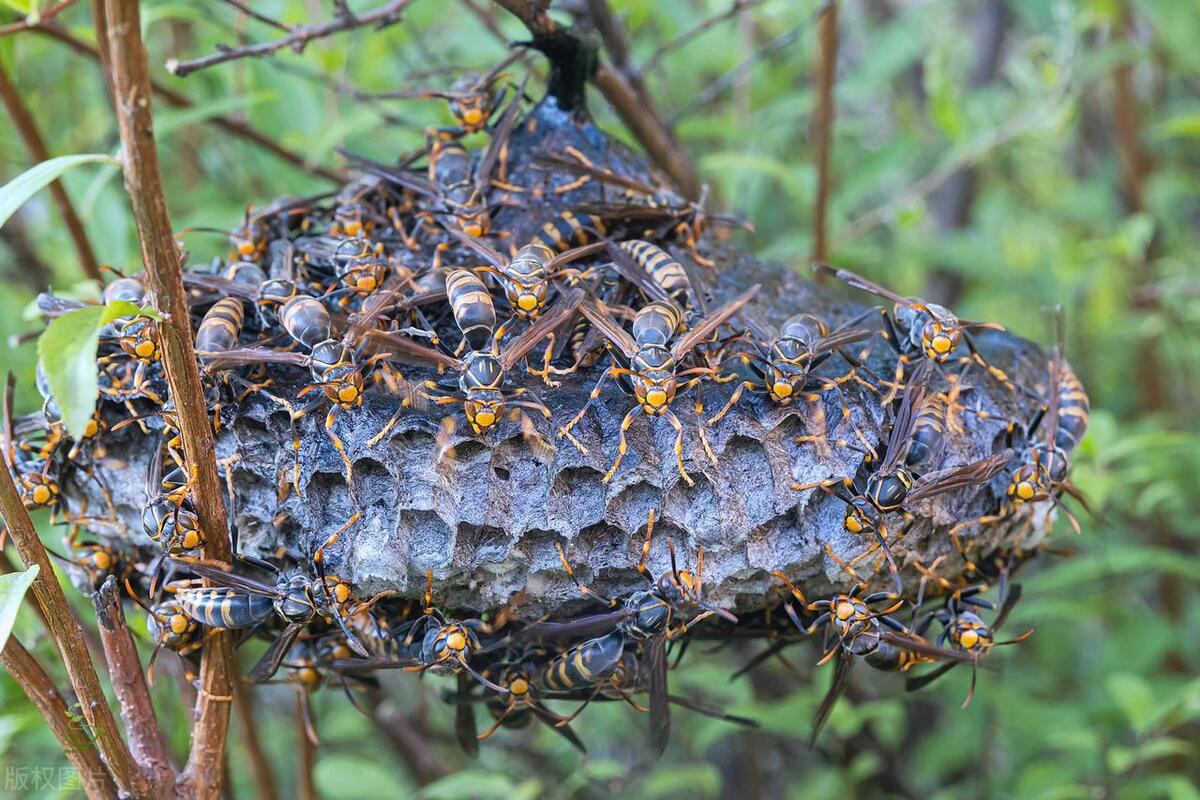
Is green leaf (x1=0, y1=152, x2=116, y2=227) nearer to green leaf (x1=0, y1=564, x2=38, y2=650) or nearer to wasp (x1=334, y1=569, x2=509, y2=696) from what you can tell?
green leaf (x1=0, y1=564, x2=38, y2=650)

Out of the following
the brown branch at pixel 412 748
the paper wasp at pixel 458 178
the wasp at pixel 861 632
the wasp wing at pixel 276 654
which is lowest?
the brown branch at pixel 412 748

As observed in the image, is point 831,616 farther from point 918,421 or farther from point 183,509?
point 183,509

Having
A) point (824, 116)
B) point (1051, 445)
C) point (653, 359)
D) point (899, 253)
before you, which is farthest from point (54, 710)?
point (899, 253)

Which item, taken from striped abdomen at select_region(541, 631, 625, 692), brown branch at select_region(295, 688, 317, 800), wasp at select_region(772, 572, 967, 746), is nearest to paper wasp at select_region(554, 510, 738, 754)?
striped abdomen at select_region(541, 631, 625, 692)

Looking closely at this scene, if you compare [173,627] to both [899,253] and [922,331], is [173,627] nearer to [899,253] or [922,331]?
[922,331]

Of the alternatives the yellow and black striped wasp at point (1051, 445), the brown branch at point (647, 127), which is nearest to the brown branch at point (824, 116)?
the brown branch at point (647, 127)

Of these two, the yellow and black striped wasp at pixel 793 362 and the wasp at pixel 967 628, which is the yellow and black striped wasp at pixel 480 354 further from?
the wasp at pixel 967 628
